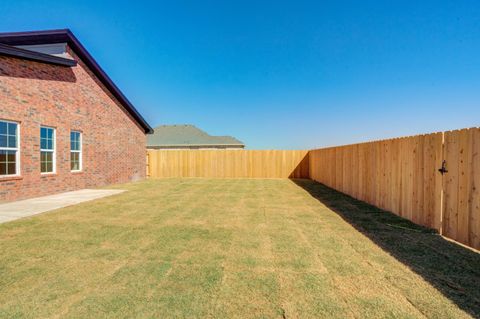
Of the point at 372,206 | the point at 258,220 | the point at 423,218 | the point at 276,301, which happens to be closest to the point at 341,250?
the point at 276,301

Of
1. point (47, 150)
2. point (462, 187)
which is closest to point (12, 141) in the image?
point (47, 150)

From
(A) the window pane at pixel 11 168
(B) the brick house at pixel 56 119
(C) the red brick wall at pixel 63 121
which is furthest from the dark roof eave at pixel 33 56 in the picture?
(A) the window pane at pixel 11 168

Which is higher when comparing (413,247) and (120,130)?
(120,130)

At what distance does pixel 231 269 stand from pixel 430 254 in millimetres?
3210

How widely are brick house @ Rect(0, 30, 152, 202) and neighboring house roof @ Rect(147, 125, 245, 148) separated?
52.8ft

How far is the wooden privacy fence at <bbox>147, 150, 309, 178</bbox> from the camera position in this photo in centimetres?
1898

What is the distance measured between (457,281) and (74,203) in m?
9.63

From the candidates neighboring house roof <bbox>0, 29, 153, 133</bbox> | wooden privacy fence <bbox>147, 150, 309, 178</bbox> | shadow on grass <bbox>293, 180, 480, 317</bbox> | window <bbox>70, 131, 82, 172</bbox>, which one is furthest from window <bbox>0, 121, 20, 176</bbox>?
wooden privacy fence <bbox>147, 150, 309, 178</bbox>

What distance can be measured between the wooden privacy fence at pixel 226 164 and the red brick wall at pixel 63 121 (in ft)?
12.5

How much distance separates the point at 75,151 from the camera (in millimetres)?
11125

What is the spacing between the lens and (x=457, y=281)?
3.07m

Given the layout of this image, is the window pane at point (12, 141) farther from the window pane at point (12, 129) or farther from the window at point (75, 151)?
the window at point (75, 151)

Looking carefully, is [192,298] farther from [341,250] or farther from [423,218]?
[423,218]

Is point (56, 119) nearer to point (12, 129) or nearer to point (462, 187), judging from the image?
point (12, 129)
